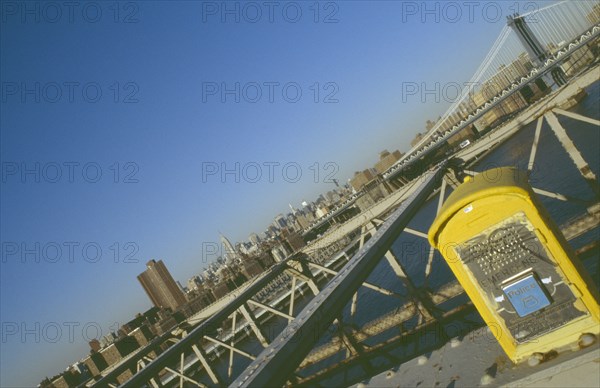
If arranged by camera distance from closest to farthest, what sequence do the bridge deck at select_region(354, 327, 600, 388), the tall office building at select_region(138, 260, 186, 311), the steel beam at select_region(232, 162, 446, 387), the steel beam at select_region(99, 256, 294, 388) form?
the steel beam at select_region(232, 162, 446, 387) < the bridge deck at select_region(354, 327, 600, 388) < the steel beam at select_region(99, 256, 294, 388) < the tall office building at select_region(138, 260, 186, 311)

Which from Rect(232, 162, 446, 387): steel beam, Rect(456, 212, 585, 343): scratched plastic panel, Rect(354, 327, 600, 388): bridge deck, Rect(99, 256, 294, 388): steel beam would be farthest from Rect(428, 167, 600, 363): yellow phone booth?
Rect(99, 256, 294, 388): steel beam

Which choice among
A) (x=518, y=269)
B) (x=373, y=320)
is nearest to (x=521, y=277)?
(x=518, y=269)

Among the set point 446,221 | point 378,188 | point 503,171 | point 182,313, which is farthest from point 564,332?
point 378,188

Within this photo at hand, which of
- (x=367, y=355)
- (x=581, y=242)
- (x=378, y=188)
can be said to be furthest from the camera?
(x=378, y=188)

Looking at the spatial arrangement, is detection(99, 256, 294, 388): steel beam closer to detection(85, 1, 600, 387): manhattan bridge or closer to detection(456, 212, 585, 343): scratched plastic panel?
detection(85, 1, 600, 387): manhattan bridge

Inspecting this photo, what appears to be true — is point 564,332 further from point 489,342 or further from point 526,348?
point 489,342

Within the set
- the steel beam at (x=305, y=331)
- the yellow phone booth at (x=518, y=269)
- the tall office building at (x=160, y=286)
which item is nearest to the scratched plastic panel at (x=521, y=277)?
the yellow phone booth at (x=518, y=269)
